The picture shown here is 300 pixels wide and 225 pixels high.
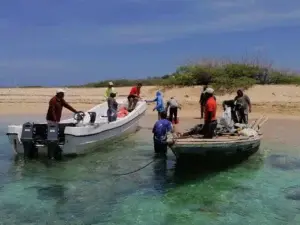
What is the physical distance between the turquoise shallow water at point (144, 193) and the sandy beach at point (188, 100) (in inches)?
537

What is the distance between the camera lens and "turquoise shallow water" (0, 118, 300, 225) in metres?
8.48

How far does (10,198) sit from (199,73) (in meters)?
25.4

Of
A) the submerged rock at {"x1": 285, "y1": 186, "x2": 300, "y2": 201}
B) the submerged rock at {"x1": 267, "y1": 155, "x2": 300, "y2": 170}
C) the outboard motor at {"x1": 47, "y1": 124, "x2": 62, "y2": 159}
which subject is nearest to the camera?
the submerged rock at {"x1": 285, "y1": 186, "x2": 300, "y2": 201}

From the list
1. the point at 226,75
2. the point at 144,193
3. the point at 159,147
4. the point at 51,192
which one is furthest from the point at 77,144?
the point at 226,75

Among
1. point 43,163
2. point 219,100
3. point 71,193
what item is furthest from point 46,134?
point 219,100

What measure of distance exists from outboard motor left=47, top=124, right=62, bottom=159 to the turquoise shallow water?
415 millimetres

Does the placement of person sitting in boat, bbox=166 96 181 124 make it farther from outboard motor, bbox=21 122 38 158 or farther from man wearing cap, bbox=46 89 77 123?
outboard motor, bbox=21 122 38 158

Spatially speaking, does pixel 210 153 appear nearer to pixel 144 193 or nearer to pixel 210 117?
pixel 210 117

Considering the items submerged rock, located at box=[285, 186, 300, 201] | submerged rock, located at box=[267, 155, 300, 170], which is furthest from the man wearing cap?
submerged rock, located at box=[285, 186, 300, 201]

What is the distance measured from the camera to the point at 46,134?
43.9ft

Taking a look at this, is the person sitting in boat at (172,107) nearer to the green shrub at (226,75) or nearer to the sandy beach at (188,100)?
the sandy beach at (188,100)

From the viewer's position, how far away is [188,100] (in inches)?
1186

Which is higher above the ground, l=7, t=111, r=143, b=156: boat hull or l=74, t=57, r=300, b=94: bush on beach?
l=74, t=57, r=300, b=94: bush on beach

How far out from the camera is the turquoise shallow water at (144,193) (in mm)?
8477
